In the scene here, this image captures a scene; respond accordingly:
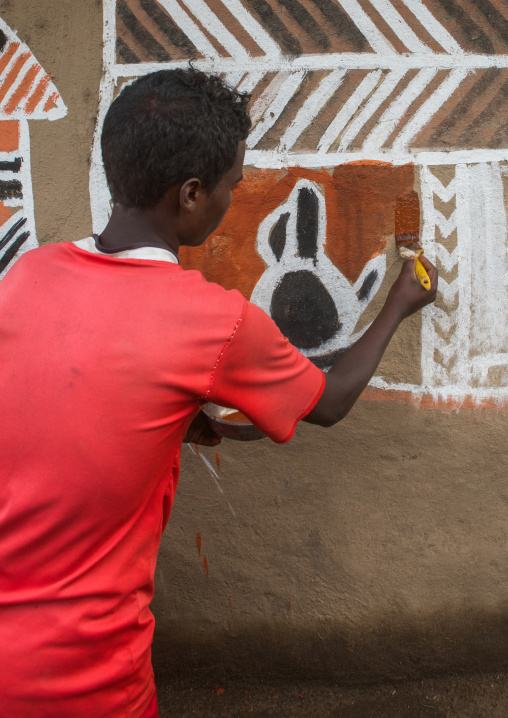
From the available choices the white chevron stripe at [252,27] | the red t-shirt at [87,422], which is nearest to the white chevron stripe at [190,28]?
the white chevron stripe at [252,27]

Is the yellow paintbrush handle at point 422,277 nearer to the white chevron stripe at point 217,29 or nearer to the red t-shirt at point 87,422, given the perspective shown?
the red t-shirt at point 87,422

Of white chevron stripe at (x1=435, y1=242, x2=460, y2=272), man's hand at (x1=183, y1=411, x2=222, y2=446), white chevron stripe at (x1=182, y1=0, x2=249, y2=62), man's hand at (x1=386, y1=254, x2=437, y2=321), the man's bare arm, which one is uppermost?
white chevron stripe at (x1=182, y1=0, x2=249, y2=62)

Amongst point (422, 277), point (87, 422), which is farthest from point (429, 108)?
point (87, 422)

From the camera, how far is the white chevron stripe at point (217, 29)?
6.19 feet

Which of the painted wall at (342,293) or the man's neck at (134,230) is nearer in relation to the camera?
the man's neck at (134,230)

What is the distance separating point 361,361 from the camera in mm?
1382

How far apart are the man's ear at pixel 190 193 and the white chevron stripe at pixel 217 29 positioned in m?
0.92

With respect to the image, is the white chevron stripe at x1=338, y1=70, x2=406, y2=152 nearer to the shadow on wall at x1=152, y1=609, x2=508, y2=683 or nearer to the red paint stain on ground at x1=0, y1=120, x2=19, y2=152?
the red paint stain on ground at x1=0, y1=120, x2=19, y2=152

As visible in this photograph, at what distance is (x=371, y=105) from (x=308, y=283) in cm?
61

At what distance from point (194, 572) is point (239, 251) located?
1.23m

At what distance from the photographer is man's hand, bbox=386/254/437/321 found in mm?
1645

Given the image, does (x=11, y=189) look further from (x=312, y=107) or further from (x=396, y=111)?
(x=396, y=111)

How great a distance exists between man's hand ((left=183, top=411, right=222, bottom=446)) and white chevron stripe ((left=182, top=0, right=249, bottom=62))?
1.20 metres

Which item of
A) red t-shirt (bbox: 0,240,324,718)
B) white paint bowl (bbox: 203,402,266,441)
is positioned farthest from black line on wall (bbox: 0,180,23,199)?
white paint bowl (bbox: 203,402,266,441)
